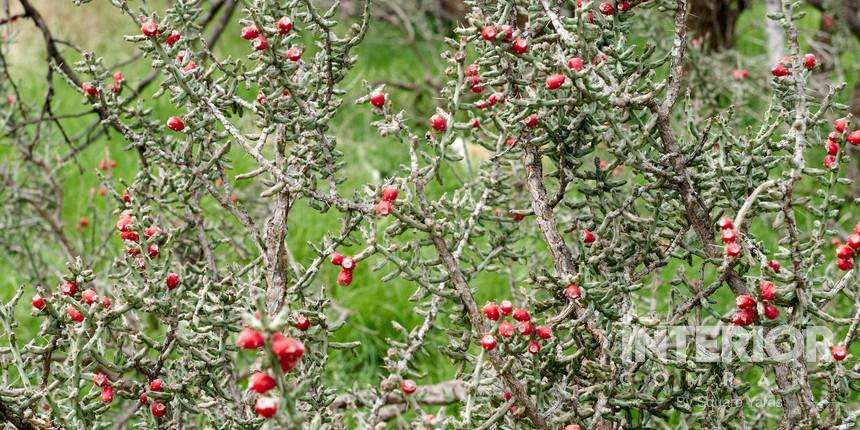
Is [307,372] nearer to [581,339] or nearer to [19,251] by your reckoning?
[581,339]

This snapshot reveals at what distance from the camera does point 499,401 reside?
5.62 feet

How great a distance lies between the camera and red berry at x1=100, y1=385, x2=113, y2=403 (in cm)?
172

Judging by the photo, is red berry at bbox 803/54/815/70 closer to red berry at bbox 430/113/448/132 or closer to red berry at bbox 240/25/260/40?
red berry at bbox 430/113/448/132

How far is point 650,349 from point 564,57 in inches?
21.9

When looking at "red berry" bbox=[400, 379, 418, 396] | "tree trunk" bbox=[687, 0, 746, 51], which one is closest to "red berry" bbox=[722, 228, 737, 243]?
"red berry" bbox=[400, 379, 418, 396]

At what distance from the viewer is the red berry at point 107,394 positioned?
1720 mm

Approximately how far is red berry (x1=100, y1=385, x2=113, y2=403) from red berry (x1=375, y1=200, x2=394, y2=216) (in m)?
0.65

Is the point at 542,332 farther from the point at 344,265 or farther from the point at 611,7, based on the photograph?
the point at 611,7

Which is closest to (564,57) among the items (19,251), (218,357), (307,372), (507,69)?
(507,69)

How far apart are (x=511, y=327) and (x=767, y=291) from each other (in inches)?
17.0

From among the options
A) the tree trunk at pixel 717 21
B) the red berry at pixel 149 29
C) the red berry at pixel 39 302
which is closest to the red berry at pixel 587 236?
the red berry at pixel 149 29

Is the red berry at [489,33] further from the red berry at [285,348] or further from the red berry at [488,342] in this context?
the red berry at [285,348]

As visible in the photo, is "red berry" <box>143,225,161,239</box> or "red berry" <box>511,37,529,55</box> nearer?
"red berry" <box>511,37,529,55</box>

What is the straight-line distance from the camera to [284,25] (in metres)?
1.79
